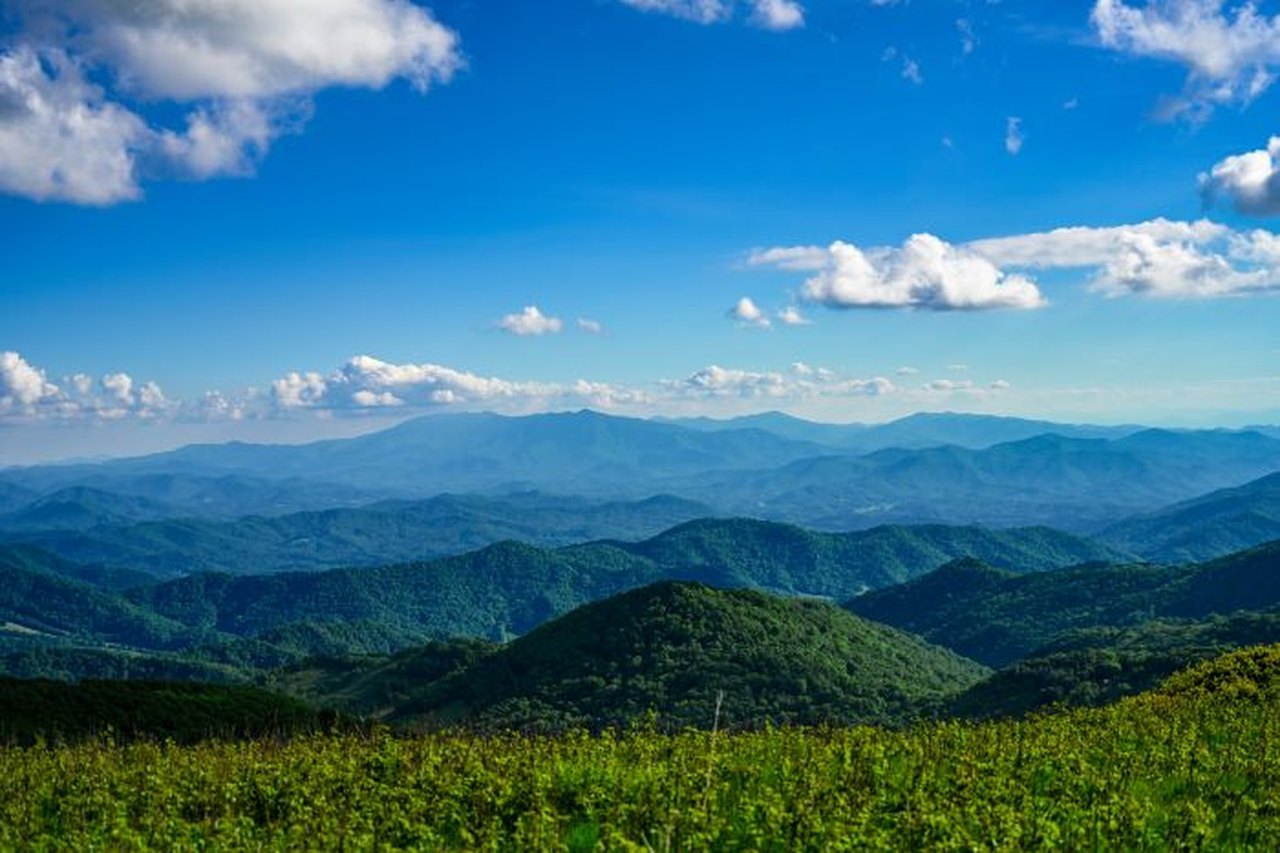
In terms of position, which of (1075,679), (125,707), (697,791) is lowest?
(1075,679)

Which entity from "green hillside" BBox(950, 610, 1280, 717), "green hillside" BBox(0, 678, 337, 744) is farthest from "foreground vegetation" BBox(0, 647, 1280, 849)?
"green hillside" BBox(950, 610, 1280, 717)

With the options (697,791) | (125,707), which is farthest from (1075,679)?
(697,791)

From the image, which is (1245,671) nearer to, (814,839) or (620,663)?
(814,839)

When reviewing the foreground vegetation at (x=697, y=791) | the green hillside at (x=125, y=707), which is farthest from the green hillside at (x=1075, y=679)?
the foreground vegetation at (x=697, y=791)

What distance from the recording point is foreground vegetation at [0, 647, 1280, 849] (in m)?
11.6

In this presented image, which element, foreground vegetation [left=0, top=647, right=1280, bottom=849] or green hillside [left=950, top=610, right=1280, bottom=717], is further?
green hillside [left=950, top=610, right=1280, bottom=717]

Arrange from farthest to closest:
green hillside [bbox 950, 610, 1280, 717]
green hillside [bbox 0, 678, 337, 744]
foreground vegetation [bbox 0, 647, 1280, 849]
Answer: green hillside [bbox 950, 610, 1280, 717] → green hillside [bbox 0, 678, 337, 744] → foreground vegetation [bbox 0, 647, 1280, 849]

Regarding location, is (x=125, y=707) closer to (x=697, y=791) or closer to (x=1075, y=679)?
(x=697, y=791)

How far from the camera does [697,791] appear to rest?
1352 cm

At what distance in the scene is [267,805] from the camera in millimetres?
14906

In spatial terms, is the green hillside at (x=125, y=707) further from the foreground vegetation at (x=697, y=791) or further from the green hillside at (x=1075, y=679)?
the green hillside at (x=1075, y=679)

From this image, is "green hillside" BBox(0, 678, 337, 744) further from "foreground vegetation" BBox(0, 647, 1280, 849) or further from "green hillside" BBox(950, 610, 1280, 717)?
"green hillside" BBox(950, 610, 1280, 717)

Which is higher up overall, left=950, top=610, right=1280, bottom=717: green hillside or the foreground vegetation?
the foreground vegetation

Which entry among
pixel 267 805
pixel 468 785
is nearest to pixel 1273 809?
pixel 468 785
